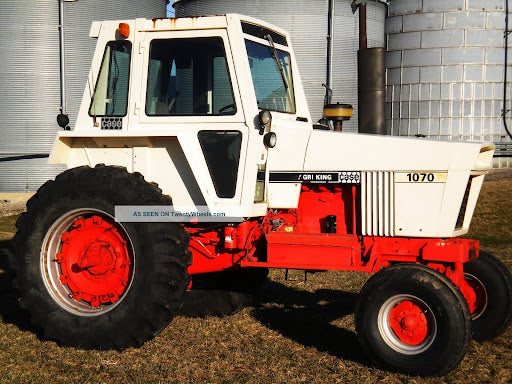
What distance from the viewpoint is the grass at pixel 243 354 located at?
5.18m

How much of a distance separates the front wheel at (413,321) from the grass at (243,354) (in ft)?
0.46

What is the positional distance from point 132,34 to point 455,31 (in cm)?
1544

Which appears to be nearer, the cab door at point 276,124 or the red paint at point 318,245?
the red paint at point 318,245

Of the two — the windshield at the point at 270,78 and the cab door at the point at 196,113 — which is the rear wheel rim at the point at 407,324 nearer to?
the cab door at the point at 196,113

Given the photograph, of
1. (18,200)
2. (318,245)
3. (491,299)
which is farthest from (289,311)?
(18,200)

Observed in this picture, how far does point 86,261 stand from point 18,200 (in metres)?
13.5

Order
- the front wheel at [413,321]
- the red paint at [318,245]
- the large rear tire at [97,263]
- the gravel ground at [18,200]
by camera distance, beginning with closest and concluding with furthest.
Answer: the front wheel at [413,321]
the large rear tire at [97,263]
the red paint at [318,245]
the gravel ground at [18,200]

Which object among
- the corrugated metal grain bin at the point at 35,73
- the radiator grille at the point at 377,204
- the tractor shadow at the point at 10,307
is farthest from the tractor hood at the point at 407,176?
the corrugated metal grain bin at the point at 35,73

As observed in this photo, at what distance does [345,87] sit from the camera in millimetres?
19453

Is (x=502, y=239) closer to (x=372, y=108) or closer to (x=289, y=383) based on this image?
(x=372, y=108)

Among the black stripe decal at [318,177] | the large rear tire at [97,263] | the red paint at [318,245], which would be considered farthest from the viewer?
the black stripe decal at [318,177]

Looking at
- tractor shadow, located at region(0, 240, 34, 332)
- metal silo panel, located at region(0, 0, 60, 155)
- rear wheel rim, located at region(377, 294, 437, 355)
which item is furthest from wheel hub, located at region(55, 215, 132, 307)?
metal silo panel, located at region(0, 0, 60, 155)

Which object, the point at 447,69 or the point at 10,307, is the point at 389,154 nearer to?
the point at 10,307

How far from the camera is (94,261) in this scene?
5.99m
